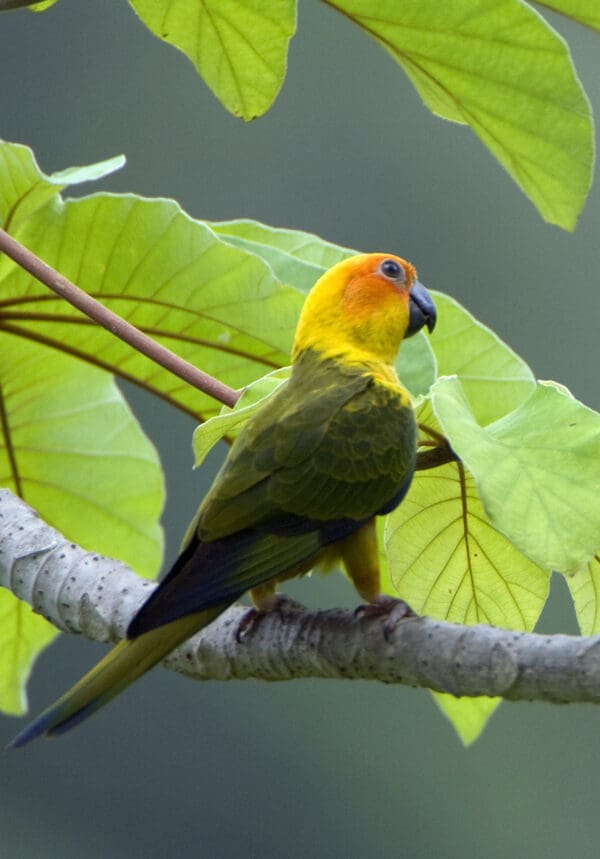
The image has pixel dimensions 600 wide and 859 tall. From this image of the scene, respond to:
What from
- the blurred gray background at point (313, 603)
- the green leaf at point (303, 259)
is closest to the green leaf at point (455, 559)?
the green leaf at point (303, 259)

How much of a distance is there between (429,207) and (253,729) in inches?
132

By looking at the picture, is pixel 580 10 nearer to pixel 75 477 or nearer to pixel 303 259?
pixel 303 259

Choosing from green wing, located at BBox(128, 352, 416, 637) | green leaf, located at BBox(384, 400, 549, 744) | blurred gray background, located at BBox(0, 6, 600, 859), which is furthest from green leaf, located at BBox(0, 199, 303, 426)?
blurred gray background, located at BBox(0, 6, 600, 859)

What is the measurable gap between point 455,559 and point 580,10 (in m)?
0.69

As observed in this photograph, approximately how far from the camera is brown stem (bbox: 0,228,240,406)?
1633 mm

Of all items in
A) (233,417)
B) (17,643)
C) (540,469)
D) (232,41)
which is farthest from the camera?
(17,643)

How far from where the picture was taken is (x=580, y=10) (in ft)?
5.60

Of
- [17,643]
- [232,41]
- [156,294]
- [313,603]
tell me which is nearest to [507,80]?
[232,41]

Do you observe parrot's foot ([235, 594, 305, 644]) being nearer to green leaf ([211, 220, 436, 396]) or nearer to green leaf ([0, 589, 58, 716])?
green leaf ([211, 220, 436, 396])

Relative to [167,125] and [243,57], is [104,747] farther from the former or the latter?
[243,57]

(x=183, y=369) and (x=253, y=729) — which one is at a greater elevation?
(x=183, y=369)

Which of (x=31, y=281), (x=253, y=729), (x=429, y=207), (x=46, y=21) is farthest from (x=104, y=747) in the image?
(x=31, y=281)

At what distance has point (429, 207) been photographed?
8.23 m

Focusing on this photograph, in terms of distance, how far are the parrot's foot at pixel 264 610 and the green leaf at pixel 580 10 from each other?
0.79 meters
